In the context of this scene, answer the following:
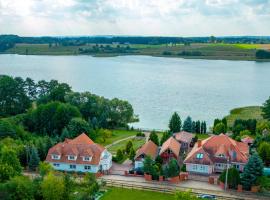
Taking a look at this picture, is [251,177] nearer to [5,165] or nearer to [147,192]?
[147,192]

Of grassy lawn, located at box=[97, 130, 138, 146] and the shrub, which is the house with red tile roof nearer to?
the shrub

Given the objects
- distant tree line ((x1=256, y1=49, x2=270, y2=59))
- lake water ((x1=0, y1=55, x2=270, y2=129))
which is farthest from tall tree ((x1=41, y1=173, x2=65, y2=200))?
distant tree line ((x1=256, y1=49, x2=270, y2=59))

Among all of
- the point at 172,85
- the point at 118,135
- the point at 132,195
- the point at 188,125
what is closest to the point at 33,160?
the point at 132,195

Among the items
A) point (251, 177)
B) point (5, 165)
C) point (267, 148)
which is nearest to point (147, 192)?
point (251, 177)

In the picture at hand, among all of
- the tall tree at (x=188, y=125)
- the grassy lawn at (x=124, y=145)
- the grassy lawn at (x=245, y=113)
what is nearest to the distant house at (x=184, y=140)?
the grassy lawn at (x=124, y=145)

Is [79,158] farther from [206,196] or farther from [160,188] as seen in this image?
[206,196]

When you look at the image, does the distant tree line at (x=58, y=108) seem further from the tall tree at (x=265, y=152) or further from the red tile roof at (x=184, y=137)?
the tall tree at (x=265, y=152)

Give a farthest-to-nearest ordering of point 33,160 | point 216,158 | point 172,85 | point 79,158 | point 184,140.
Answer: point 172,85
point 184,140
point 216,158
point 79,158
point 33,160
